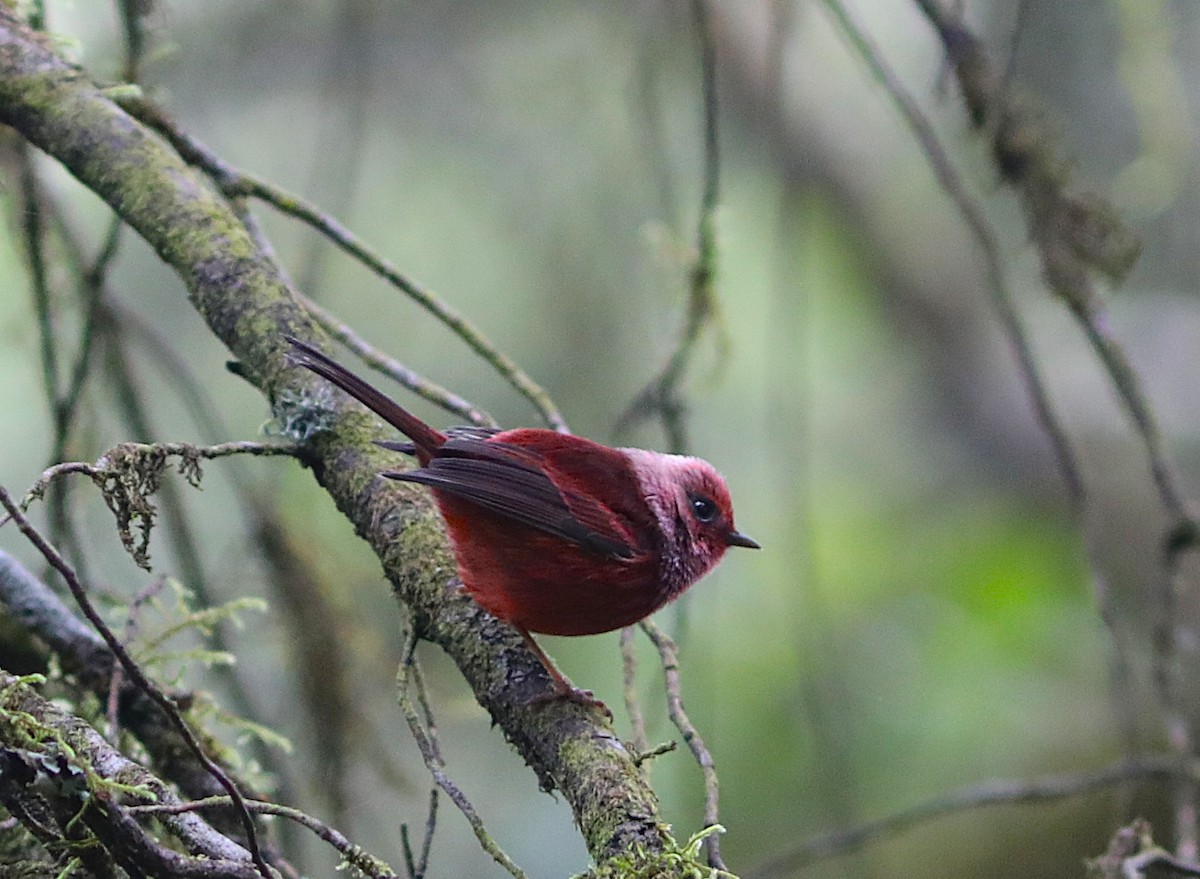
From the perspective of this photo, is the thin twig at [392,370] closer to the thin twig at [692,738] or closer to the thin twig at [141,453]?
the thin twig at [141,453]

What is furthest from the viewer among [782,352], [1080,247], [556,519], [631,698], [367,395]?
[782,352]

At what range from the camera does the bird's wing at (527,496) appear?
2850 millimetres

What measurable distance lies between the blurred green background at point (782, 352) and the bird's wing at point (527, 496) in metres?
2.57

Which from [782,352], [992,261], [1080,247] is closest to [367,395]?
[992,261]

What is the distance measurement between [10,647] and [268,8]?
4927 mm

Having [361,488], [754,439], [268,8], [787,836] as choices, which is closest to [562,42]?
[268,8]

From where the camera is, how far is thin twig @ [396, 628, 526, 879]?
1.89m

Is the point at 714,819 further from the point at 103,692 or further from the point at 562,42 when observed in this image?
the point at 562,42

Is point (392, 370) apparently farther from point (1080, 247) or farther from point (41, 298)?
point (1080, 247)

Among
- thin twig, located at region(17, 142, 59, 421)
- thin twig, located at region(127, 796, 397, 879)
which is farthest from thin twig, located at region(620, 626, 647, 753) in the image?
thin twig, located at region(17, 142, 59, 421)

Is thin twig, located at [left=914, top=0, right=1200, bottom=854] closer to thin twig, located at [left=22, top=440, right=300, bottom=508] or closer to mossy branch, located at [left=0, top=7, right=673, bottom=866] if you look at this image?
mossy branch, located at [left=0, top=7, right=673, bottom=866]

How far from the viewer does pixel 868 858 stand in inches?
241

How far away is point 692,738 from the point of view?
2154 millimetres

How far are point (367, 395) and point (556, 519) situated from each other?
606mm
